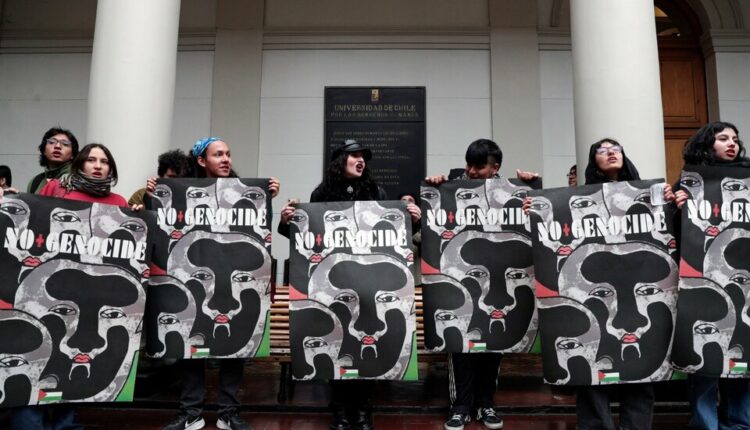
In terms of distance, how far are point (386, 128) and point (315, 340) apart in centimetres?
443

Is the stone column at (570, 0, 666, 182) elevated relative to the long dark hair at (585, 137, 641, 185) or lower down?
elevated

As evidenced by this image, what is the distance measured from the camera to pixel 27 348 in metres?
3.04

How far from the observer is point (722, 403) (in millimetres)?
3377

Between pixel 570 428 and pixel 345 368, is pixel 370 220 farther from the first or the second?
pixel 570 428

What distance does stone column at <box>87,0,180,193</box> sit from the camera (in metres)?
4.40

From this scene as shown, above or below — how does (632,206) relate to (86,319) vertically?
above

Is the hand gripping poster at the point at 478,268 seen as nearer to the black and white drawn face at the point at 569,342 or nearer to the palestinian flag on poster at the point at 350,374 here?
the black and white drawn face at the point at 569,342

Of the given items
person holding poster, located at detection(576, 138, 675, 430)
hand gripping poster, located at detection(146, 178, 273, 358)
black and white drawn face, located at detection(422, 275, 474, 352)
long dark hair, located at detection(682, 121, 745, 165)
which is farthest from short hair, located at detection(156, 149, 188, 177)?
long dark hair, located at detection(682, 121, 745, 165)

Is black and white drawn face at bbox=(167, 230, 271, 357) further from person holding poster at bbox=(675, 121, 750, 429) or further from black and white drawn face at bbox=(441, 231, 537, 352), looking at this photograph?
person holding poster at bbox=(675, 121, 750, 429)

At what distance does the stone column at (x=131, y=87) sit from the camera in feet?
14.4

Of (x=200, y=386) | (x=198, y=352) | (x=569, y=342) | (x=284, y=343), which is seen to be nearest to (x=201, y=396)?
(x=200, y=386)

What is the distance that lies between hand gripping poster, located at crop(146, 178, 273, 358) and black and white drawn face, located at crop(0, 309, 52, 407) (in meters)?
0.67

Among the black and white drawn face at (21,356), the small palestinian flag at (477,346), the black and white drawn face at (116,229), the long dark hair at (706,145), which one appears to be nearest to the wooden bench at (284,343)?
the small palestinian flag at (477,346)

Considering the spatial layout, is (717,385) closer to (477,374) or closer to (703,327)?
(703,327)
